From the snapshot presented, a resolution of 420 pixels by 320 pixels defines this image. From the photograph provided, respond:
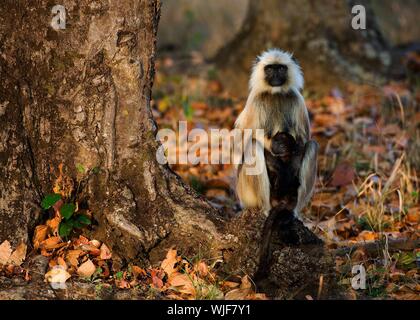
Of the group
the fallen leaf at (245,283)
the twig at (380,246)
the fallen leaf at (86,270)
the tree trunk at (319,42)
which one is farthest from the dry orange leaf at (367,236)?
the tree trunk at (319,42)

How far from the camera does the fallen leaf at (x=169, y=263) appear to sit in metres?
4.12

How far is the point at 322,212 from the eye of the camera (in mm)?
5699

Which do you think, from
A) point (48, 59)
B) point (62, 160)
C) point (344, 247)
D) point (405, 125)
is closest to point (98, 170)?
point (62, 160)

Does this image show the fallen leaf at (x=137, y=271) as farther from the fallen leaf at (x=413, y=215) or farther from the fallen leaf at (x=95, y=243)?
the fallen leaf at (x=413, y=215)

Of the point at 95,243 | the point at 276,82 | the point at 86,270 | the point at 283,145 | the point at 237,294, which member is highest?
the point at 276,82

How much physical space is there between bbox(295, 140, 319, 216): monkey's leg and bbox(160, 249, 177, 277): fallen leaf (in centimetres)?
159

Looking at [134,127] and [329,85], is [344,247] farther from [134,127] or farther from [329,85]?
[329,85]

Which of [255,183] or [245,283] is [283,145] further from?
[245,283]

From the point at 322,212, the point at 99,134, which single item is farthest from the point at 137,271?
the point at 322,212

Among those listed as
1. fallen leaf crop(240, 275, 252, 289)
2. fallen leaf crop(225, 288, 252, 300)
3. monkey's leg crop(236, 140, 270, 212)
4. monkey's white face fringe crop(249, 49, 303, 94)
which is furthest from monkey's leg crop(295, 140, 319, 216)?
fallen leaf crop(225, 288, 252, 300)

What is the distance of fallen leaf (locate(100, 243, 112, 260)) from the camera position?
13.5 ft

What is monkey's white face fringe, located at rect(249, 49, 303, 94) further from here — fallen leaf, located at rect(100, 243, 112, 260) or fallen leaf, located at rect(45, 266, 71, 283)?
fallen leaf, located at rect(45, 266, 71, 283)

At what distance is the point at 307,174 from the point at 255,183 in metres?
0.41

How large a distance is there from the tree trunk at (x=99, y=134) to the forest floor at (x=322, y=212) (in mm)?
115
